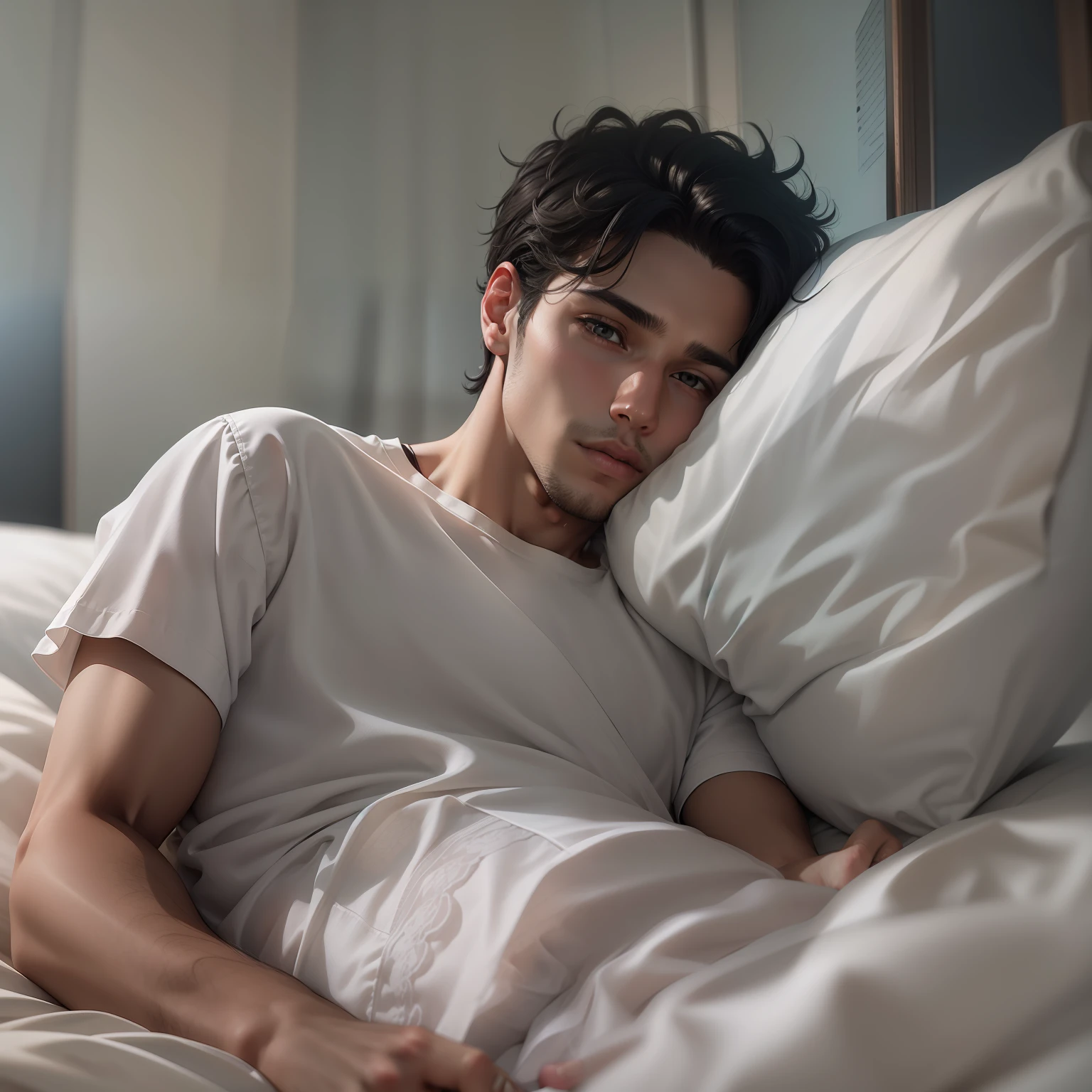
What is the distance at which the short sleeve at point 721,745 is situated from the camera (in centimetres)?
97

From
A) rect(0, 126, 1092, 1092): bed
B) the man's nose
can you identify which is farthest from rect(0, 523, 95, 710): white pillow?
the man's nose

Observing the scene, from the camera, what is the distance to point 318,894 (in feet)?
2.31

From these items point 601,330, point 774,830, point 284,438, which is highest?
point 601,330

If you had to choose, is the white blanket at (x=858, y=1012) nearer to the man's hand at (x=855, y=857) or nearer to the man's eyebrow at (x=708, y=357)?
the man's hand at (x=855, y=857)

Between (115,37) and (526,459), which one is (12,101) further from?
(526,459)

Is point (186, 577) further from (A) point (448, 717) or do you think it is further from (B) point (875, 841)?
(B) point (875, 841)

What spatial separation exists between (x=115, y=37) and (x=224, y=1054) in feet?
4.95

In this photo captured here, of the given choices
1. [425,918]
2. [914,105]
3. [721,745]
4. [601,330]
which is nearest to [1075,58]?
[914,105]

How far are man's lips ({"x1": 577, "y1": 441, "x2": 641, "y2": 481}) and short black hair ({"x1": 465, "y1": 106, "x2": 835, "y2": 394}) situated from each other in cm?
21

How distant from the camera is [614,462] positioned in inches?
40.5

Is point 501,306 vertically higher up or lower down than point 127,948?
higher up

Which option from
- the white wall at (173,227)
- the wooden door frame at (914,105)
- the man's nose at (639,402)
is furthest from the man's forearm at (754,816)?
the white wall at (173,227)

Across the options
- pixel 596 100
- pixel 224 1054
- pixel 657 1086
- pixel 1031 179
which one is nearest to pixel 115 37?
pixel 596 100

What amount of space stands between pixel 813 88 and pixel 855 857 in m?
1.16
